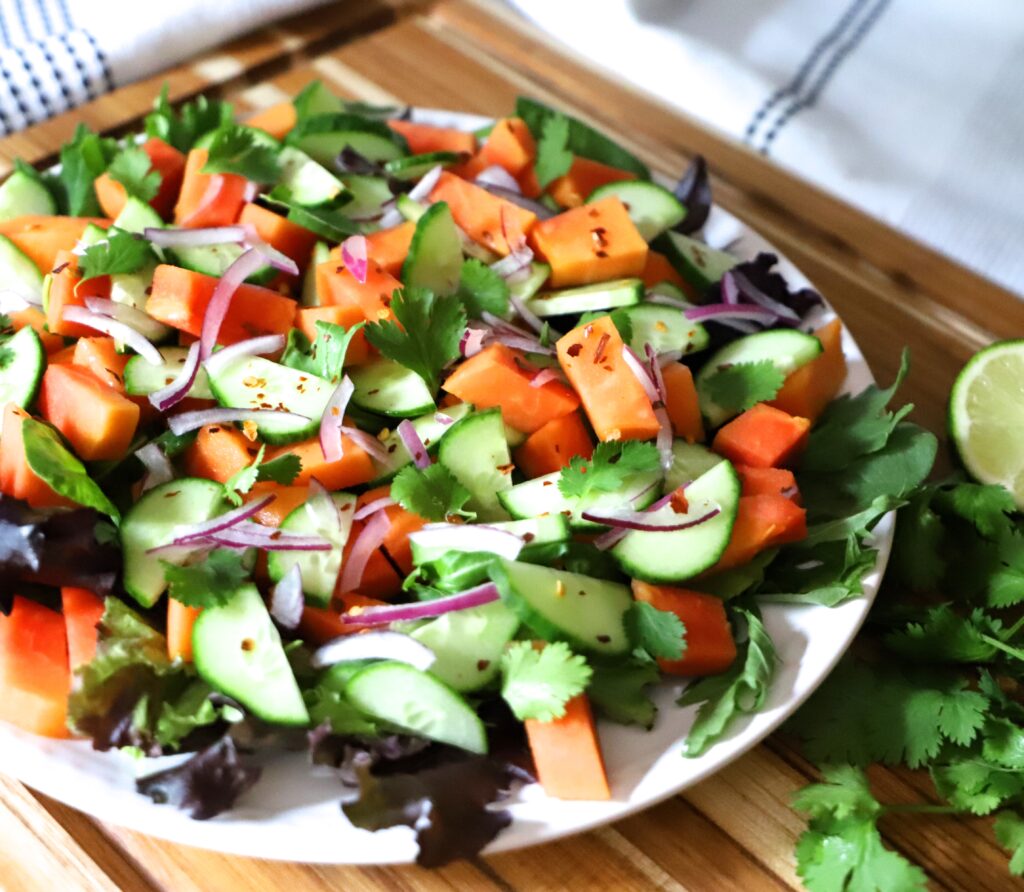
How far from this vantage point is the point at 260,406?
2125mm

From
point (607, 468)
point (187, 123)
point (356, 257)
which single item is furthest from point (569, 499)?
point (187, 123)

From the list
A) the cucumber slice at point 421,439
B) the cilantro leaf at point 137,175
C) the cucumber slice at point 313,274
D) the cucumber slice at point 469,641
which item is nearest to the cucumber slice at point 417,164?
the cucumber slice at point 313,274

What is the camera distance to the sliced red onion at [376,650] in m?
1.78

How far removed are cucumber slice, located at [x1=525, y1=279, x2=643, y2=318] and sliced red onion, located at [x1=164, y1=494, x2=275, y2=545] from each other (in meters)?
0.81

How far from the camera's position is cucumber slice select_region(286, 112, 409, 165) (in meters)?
2.72

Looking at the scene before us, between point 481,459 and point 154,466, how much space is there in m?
0.62

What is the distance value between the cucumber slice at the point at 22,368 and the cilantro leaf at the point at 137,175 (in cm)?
52

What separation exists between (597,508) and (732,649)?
0.35 metres

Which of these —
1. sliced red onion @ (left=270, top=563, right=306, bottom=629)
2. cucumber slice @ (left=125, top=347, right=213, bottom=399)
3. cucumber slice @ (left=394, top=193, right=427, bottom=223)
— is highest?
cucumber slice @ (left=394, top=193, right=427, bottom=223)

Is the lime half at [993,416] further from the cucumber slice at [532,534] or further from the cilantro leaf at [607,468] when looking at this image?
the cucumber slice at [532,534]

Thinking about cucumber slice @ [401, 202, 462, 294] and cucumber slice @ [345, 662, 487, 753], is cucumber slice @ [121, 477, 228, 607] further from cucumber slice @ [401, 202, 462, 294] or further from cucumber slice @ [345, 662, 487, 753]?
cucumber slice @ [401, 202, 462, 294]

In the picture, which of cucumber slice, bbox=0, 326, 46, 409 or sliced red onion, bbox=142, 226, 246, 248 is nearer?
cucumber slice, bbox=0, 326, 46, 409

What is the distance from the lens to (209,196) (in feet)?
8.14

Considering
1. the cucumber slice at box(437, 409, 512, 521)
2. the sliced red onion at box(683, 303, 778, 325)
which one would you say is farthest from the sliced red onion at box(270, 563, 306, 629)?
the sliced red onion at box(683, 303, 778, 325)
